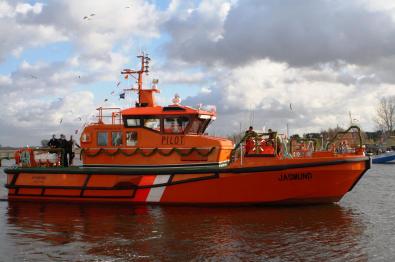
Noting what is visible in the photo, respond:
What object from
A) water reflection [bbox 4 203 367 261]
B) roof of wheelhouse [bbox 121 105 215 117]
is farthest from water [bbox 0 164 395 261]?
roof of wheelhouse [bbox 121 105 215 117]

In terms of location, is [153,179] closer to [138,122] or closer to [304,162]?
[138,122]

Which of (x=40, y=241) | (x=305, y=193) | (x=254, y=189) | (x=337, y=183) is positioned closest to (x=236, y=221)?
(x=254, y=189)

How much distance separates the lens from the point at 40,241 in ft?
33.6

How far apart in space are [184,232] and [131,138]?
16.2ft

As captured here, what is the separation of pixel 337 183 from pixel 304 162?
1.29 meters

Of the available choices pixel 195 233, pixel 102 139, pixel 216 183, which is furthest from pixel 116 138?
pixel 195 233

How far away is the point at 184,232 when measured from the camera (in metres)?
11.0

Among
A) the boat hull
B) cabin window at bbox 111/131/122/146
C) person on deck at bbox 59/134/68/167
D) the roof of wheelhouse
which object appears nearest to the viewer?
the boat hull

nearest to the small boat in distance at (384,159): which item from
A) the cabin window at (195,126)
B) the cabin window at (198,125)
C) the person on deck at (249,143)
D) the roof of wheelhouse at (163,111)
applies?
the cabin window at (198,125)

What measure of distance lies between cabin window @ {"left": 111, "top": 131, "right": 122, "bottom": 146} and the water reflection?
6.51 ft

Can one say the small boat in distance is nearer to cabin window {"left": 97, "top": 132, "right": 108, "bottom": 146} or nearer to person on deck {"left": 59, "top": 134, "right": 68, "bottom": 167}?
person on deck {"left": 59, "top": 134, "right": 68, "bottom": 167}

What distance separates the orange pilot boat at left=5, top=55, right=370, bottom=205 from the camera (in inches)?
541

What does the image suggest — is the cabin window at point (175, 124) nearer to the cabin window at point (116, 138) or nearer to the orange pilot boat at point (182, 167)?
the orange pilot boat at point (182, 167)

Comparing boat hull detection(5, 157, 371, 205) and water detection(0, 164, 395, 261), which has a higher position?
boat hull detection(5, 157, 371, 205)
